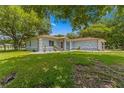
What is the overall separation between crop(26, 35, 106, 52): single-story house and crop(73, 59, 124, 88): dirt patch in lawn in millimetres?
267

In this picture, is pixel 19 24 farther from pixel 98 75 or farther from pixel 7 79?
pixel 98 75

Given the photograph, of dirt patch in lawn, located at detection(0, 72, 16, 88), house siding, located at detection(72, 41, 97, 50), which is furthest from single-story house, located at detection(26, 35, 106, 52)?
dirt patch in lawn, located at detection(0, 72, 16, 88)

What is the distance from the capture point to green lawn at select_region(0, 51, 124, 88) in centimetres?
396

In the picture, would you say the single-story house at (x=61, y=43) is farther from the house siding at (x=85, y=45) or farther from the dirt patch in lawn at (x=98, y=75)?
the dirt patch in lawn at (x=98, y=75)

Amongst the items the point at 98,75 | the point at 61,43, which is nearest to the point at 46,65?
the point at 61,43

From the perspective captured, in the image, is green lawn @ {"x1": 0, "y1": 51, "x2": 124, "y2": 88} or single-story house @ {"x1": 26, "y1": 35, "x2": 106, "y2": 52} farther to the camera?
single-story house @ {"x1": 26, "y1": 35, "x2": 106, "y2": 52}

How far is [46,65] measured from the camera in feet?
14.1

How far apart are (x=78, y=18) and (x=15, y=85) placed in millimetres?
1493

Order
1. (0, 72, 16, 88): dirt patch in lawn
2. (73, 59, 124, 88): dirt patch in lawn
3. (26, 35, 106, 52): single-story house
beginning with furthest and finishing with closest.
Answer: (26, 35, 106, 52): single-story house
(0, 72, 16, 88): dirt patch in lawn
(73, 59, 124, 88): dirt patch in lawn

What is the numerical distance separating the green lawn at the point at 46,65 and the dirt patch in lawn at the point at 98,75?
8 centimetres

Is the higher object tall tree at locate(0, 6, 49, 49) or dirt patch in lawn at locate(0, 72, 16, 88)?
tall tree at locate(0, 6, 49, 49)

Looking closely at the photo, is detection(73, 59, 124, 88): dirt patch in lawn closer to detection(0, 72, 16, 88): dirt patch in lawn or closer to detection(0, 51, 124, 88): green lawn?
detection(0, 51, 124, 88): green lawn

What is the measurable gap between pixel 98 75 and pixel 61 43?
2.50 feet

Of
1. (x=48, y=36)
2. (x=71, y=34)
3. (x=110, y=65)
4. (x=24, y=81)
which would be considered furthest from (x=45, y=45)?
(x=110, y=65)
